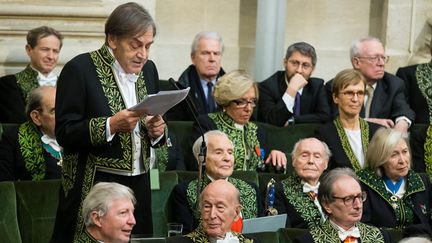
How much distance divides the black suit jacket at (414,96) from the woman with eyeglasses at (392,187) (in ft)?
4.05

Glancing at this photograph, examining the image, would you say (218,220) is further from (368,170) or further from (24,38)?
(24,38)

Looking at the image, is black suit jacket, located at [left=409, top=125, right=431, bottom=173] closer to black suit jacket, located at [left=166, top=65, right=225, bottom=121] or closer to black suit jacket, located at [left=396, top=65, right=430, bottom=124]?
black suit jacket, located at [left=396, top=65, right=430, bottom=124]

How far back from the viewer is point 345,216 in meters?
5.70

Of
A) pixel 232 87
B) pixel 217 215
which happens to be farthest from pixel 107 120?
pixel 232 87

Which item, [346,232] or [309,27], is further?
[309,27]

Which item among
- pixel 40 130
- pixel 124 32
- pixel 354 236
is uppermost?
pixel 124 32

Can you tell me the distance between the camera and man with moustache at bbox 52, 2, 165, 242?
15.6 ft

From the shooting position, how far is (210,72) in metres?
7.57

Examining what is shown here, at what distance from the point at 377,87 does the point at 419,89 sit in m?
0.31

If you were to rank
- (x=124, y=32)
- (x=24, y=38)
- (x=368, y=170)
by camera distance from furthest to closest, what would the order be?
(x=24, y=38) < (x=368, y=170) < (x=124, y=32)

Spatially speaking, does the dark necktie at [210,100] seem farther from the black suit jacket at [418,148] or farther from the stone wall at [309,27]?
the black suit jacket at [418,148]

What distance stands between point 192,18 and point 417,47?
1730 mm

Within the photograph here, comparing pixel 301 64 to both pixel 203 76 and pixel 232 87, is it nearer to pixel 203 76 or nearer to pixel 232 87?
pixel 203 76

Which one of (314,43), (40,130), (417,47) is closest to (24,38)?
(40,130)
